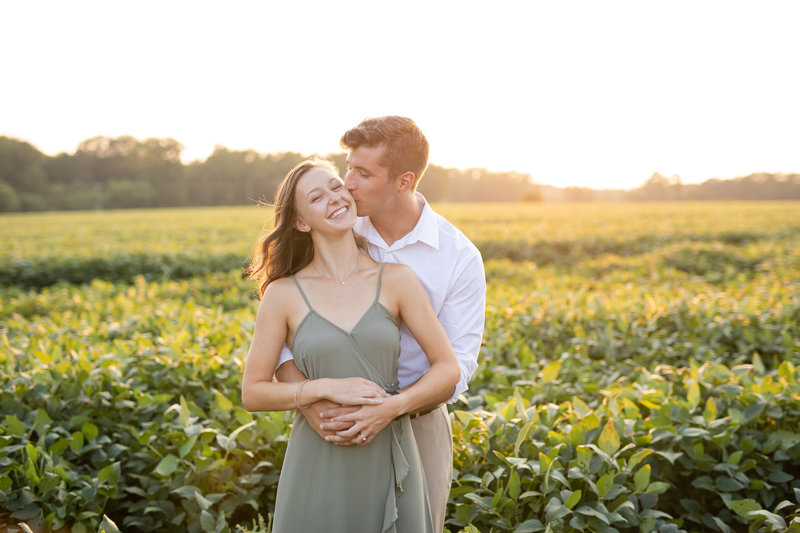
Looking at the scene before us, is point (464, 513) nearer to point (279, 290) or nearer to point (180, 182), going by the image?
point (279, 290)

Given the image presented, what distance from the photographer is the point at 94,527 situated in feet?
9.39

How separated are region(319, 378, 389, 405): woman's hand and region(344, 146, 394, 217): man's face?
75 cm

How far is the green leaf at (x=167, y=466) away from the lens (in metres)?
2.86

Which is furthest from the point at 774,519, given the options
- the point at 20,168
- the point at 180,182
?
the point at 20,168

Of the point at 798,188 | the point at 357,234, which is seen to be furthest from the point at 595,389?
the point at 798,188

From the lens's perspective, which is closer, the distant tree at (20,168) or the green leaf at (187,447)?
the green leaf at (187,447)

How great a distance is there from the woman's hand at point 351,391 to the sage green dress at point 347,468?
70 millimetres

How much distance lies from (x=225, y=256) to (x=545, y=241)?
7903 mm

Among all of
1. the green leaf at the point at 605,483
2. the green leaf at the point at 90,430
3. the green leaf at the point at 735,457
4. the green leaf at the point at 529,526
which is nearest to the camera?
the green leaf at the point at 529,526

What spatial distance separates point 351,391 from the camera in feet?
6.46

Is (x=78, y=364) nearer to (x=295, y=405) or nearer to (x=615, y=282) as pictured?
(x=295, y=405)

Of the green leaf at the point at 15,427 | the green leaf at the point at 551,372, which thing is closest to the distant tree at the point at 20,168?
the green leaf at the point at 15,427

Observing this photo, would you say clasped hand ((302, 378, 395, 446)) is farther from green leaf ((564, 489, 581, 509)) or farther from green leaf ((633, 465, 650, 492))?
green leaf ((633, 465, 650, 492))

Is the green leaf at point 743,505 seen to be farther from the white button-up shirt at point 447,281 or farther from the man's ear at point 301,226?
the man's ear at point 301,226
